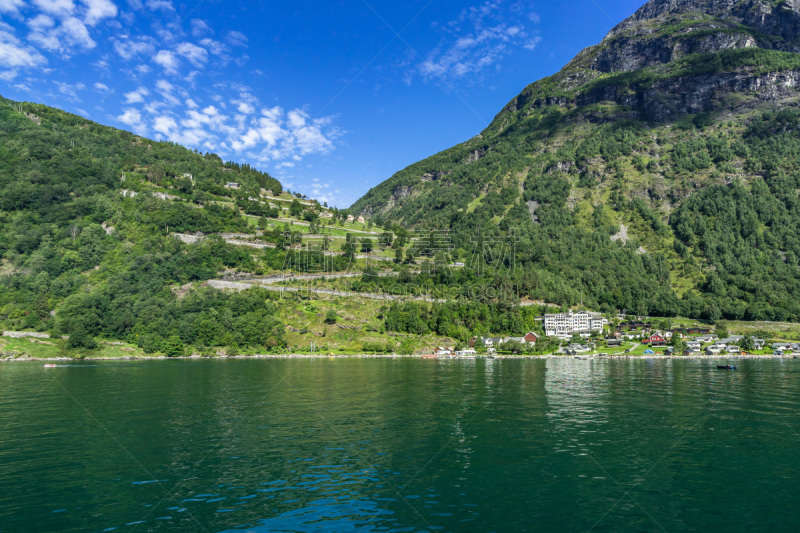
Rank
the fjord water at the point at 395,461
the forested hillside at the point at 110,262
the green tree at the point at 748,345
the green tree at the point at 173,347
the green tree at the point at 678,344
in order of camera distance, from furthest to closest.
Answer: the green tree at the point at 678,344 < the green tree at the point at 748,345 < the forested hillside at the point at 110,262 < the green tree at the point at 173,347 < the fjord water at the point at 395,461

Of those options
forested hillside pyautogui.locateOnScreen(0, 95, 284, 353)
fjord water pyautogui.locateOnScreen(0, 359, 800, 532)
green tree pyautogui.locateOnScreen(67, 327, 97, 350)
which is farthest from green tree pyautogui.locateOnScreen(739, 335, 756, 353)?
green tree pyautogui.locateOnScreen(67, 327, 97, 350)

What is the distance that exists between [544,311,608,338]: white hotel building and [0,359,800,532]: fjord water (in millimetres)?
114247

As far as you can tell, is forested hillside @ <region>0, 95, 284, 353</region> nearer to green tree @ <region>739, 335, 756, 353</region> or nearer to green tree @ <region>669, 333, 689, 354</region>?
green tree @ <region>669, 333, 689, 354</region>

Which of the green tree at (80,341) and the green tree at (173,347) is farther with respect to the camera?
the green tree at (173,347)

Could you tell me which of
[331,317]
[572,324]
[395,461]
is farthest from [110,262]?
[572,324]

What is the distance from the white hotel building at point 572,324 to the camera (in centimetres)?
16825

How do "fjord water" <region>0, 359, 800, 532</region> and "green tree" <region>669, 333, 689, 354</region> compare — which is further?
"green tree" <region>669, 333, 689, 354</region>

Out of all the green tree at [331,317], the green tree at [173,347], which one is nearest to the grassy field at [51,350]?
the green tree at [173,347]

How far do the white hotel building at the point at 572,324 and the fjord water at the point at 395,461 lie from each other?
114247mm

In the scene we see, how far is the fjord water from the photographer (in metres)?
19.2

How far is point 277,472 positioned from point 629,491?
1904cm

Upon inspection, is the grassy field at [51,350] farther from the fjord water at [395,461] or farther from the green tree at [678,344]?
the green tree at [678,344]

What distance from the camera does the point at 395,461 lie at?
27.2 meters

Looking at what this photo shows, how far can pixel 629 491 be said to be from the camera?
22.3 m
